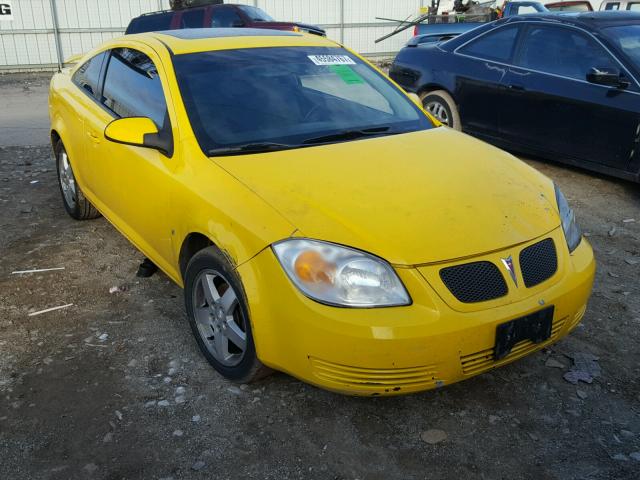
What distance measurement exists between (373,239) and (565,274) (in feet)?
3.00

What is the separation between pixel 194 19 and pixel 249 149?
1084 cm

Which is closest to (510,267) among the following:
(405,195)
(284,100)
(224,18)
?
(405,195)

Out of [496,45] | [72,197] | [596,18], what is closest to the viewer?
[72,197]

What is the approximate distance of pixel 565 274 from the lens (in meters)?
2.77

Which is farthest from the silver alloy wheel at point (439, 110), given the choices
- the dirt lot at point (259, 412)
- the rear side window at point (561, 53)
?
the dirt lot at point (259, 412)

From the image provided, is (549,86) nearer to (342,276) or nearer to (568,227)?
(568,227)

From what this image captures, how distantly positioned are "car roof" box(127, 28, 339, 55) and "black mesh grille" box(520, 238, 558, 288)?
2.08 metres

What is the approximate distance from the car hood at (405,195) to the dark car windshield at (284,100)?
178 mm

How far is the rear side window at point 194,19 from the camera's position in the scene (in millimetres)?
12969

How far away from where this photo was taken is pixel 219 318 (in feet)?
9.84

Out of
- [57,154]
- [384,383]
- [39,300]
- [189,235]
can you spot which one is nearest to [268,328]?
[384,383]

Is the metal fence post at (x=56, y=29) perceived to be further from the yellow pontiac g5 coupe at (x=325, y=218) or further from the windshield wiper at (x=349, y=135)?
the windshield wiper at (x=349, y=135)

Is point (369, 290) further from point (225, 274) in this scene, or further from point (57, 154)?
point (57, 154)

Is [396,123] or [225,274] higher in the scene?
[396,123]
